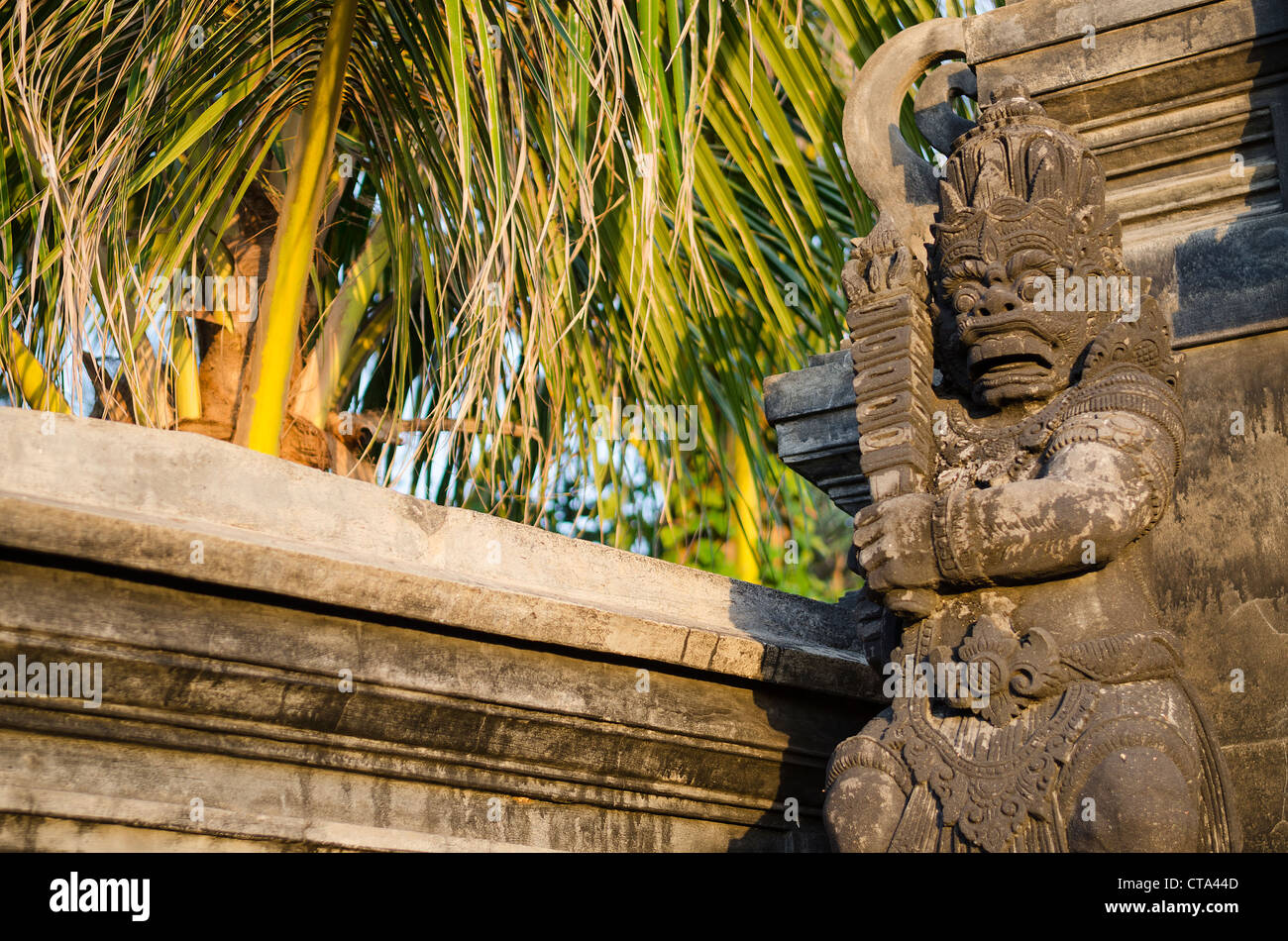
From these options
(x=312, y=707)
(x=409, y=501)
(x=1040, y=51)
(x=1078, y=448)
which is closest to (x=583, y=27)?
(x=1040, y=51)

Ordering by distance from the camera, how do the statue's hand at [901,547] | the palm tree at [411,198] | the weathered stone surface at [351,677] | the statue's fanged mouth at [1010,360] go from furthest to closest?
1. the palm tree at [411,198]
2. the statue's fanged mouth at [1010,360]
3. the statue's hand at [901,547]
4. the weathered stone surface at [351,677]

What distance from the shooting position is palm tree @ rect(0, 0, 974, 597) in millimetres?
3637

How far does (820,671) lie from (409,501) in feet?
3.59

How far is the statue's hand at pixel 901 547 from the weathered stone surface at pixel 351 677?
0.45m

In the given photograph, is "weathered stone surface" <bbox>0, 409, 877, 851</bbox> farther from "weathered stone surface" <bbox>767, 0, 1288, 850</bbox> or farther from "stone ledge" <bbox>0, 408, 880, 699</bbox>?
"weathered stone surface" <bbox>767, 0, 1288, 850</bbox>

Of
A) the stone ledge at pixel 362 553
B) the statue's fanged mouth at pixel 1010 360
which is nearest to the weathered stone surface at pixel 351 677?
the stone ledge at pixel 362 553

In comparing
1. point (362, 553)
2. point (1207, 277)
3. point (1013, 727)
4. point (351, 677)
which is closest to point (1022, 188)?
point (1207, 277)

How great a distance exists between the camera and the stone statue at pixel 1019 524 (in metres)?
2.59

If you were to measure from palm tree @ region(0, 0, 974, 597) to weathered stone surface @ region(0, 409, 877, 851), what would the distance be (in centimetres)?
73

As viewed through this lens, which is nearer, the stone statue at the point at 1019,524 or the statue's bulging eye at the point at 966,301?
the stone statue at the point at 1019,524

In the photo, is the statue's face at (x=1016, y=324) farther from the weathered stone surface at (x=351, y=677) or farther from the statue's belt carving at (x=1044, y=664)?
the weathered stone surface at (x=351, y=677)

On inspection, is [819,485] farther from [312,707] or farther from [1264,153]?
[312,707]

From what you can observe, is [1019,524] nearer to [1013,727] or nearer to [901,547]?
[901,547]

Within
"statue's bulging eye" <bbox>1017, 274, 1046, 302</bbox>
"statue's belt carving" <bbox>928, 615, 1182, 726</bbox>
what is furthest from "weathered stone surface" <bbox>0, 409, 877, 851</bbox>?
"statue's bulging eye" <bbox>1017, 274, 1046, 302</bbox>
